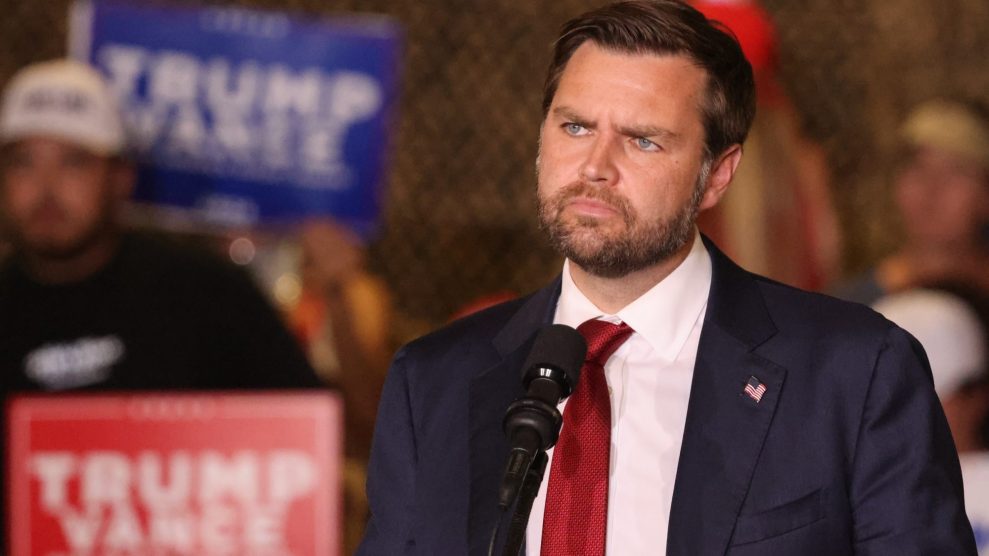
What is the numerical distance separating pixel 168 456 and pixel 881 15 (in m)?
3.12

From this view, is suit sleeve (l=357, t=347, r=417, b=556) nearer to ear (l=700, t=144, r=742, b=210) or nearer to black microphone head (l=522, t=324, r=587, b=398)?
black microphone head (l=522, t=324, r=587, b=398)

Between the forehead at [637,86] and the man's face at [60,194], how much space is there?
2.26 metres

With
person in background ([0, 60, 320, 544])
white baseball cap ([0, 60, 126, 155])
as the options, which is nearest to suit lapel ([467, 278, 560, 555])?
person in background ([0, 60, 320, 544])

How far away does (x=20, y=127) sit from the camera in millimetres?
3846

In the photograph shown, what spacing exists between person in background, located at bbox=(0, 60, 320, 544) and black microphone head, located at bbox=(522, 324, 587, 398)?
2.08m

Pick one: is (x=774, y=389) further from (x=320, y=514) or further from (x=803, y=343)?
(x=320, y=514)

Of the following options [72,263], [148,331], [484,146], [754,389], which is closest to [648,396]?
[754,389]

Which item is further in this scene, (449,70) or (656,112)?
(449,70)

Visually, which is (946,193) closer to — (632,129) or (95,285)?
(95,285)

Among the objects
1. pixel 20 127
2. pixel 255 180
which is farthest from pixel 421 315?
pixel 20 127

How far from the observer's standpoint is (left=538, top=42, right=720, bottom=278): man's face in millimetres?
1754

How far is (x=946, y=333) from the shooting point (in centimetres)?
314

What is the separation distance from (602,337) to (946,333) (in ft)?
5.08

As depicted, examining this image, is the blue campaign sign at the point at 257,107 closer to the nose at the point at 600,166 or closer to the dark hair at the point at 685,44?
the dark hair at the point at 685,44
